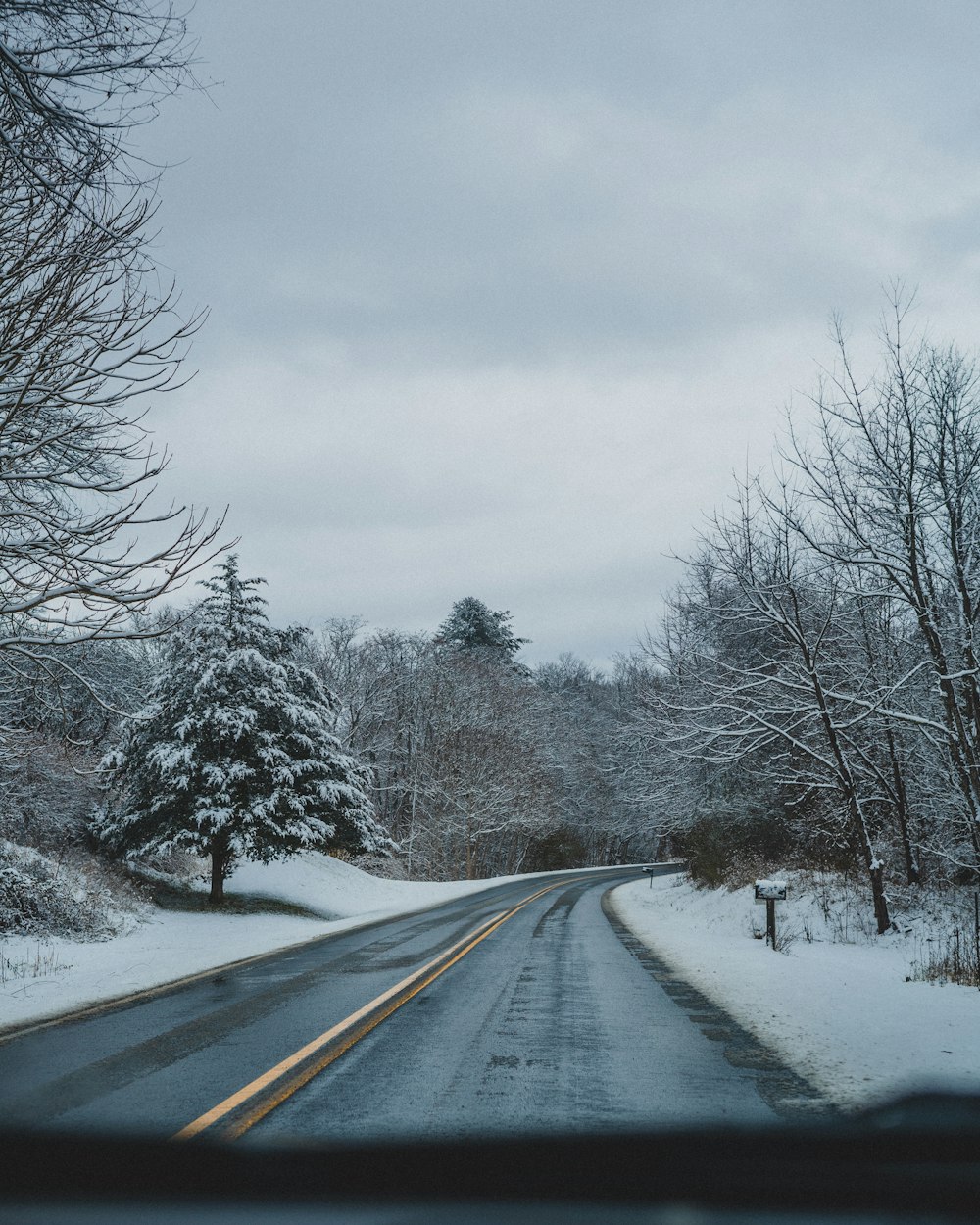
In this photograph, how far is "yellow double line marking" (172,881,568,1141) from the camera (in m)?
4.45

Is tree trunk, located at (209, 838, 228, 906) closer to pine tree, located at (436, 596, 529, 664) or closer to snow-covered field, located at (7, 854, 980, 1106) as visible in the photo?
snow-covered field, located at (7, 854, 980, 1106)

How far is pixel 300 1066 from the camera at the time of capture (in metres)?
5.73

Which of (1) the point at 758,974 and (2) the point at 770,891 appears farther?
(2) the point at 770,891

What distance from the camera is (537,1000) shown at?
8.77m

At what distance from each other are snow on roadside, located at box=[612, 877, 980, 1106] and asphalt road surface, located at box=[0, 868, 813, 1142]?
452mm

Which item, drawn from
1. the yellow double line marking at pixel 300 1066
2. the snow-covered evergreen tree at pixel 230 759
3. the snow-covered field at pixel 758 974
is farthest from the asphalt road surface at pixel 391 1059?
the snow-covered evergreen tree at pixel 230 759

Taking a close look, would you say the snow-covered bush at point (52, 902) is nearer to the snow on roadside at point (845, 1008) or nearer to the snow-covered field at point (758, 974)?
the snow-covered field at point (758, 974)

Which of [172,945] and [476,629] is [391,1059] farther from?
[476,629]

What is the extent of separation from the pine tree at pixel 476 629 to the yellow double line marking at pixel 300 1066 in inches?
2365

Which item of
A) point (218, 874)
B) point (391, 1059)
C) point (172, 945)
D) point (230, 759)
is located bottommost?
point (172, 945)

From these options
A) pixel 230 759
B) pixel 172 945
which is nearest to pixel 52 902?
pixel 172 945

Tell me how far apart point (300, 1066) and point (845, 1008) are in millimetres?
5402

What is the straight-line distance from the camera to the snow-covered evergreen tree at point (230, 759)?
20.7 metres

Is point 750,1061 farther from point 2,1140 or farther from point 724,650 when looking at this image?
point 724,650
